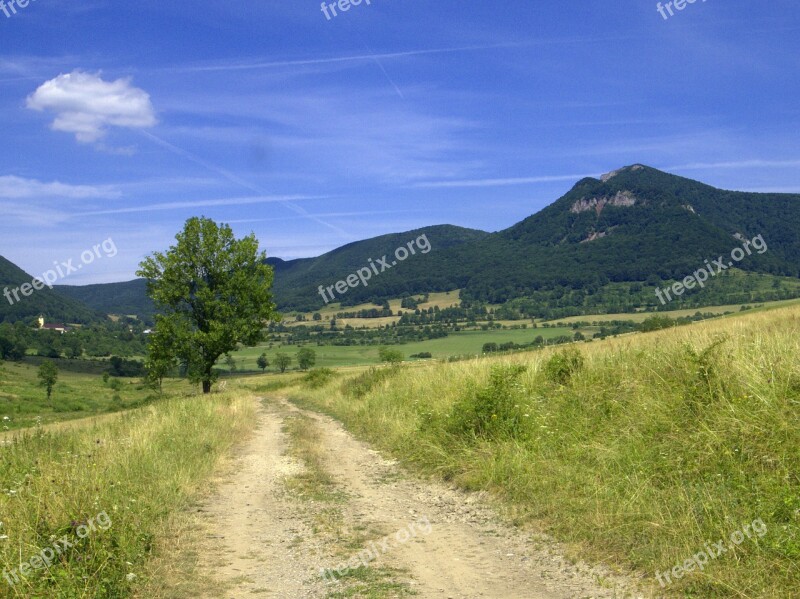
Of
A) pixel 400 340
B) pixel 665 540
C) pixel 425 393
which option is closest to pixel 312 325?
pixel 400 340

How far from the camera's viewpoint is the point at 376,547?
21.2ft

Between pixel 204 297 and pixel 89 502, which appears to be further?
pixel 204 297

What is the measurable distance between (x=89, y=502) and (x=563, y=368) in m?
9.04

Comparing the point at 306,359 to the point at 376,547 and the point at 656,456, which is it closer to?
the point at 656,456

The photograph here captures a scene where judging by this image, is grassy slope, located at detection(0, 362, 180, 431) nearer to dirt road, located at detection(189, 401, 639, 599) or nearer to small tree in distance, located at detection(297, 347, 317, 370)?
small tree in distance, located at detection(297, 347, 317, 370)

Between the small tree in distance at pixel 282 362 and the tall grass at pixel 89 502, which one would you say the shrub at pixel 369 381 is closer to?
the tall grass at pixel 89 502

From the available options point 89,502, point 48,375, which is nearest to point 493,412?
point 89,502

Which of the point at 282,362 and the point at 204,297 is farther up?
the point at 204,297

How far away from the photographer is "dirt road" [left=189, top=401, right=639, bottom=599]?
534 centimetres

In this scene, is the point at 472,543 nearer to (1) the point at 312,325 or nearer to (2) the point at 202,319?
(2) the point at 202,319

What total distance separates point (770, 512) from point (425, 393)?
10668mm

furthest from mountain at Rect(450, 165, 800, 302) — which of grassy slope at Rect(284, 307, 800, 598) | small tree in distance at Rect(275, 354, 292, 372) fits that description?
grassy slope at Rect(284, 307, 800, 598)

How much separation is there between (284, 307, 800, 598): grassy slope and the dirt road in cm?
51

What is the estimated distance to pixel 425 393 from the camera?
15.8 meters
